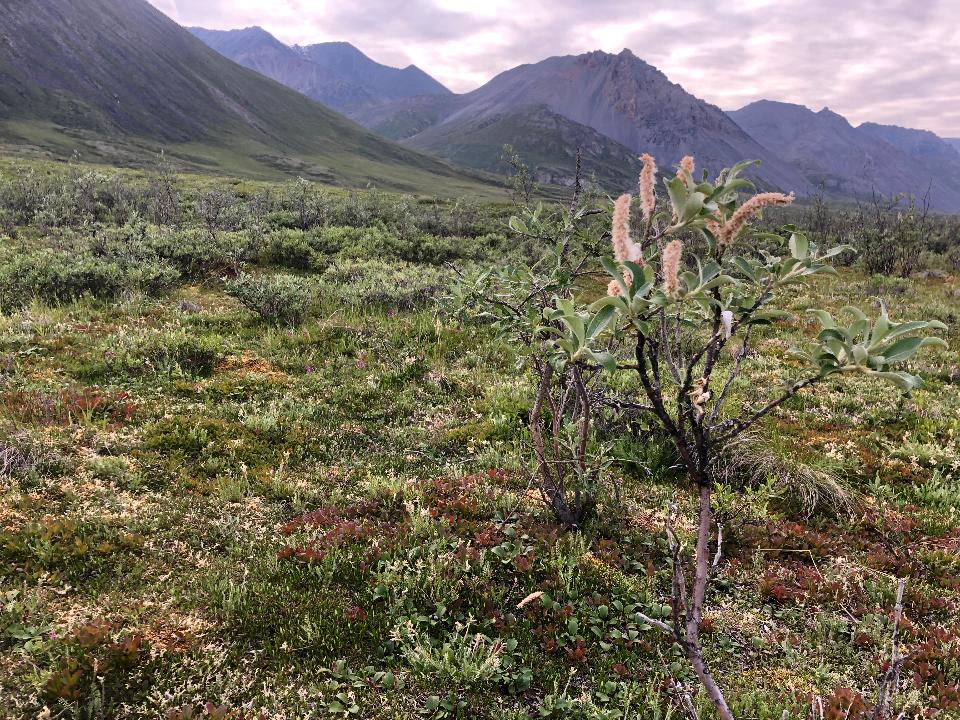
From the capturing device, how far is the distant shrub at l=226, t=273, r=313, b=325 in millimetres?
13688

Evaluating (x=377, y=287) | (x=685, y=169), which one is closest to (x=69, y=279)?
(x=377, y=287)

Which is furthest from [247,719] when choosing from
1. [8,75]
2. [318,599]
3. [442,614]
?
[8,75]

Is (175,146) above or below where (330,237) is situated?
above

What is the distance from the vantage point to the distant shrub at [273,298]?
13688 mm

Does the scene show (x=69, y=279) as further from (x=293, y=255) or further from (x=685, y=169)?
(x=685, y=169)

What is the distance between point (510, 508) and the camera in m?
6.73

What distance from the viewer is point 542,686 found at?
14.5 feet

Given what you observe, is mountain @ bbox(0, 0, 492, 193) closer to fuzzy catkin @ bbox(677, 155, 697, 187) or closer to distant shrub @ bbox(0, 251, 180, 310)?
distant shrub @ bbox(0, 251, 180, 310)

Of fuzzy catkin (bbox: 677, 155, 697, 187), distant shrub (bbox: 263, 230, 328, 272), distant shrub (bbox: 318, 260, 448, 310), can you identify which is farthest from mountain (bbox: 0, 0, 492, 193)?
fuzzy catkin (bbox: 677, 155, 697, 187)

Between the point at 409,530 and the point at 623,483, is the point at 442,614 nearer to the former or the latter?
the point at 409,530

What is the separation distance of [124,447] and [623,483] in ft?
23.0

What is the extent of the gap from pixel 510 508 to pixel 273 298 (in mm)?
9859

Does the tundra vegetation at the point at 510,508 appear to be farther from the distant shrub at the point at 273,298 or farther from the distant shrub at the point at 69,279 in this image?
the distant shrub at the point at 69,279

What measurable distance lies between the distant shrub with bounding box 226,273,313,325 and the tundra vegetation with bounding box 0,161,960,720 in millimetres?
1341
